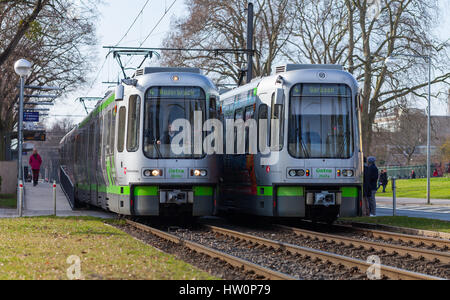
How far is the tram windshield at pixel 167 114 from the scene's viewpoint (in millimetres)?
16586

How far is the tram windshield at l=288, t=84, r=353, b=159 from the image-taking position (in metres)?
16.0

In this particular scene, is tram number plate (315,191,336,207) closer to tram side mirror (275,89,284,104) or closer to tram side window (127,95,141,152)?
tram side mirror (275,89,284,104)

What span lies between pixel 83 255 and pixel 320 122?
22.3 feet

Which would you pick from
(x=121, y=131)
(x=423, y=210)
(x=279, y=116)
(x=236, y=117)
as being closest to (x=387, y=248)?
(x=279, y=116)

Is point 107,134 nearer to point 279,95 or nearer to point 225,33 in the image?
point 279,95

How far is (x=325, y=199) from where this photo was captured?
16.0 meters

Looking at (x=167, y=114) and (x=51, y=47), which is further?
(x=51, y=47)

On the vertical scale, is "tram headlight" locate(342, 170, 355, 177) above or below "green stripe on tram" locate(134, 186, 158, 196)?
above

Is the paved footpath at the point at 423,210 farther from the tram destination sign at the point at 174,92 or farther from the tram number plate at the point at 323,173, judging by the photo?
the tram destination sign at the point at 174,92

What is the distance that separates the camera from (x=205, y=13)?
4166 centimetres

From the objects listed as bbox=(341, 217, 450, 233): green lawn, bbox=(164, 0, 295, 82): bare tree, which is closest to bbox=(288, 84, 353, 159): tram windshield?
bbox=(341, 217, 450, 233): green lawn

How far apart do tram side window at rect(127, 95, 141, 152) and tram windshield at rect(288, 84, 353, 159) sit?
3.41m

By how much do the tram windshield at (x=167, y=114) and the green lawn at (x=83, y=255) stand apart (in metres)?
2.09

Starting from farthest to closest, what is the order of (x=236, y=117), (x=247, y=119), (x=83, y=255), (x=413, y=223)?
(x=236, y=117) < (x=413, y=223) < (x=247, y=119) < (x=83, y=255)
